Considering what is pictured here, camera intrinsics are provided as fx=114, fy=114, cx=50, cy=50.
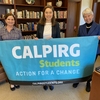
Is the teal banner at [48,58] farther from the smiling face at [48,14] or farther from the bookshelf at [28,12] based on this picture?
the bookshelf at [28,12]

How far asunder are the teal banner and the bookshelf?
1843 millimetres

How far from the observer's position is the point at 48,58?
1.71 meters

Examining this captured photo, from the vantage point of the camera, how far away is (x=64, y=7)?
148 inches

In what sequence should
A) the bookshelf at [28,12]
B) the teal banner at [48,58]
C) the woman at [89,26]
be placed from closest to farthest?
the teal banner at [48,58] < the woman at [89,26] < the bookshelf at [28,12]

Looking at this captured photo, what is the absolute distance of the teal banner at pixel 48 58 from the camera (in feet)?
5.44

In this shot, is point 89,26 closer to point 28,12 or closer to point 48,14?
point 48,14

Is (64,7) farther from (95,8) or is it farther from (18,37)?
(18,37)

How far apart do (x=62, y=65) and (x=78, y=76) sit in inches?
13.6

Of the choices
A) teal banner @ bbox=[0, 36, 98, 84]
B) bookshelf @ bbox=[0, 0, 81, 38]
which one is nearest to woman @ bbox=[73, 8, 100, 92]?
teal banner @ bbox=[0, 36, 98, 84]

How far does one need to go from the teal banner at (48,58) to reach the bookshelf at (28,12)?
184 centimetres

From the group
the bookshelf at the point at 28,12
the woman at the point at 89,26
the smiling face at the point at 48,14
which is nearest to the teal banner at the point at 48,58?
the woman at the point at 89,26

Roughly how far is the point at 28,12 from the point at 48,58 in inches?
86.1

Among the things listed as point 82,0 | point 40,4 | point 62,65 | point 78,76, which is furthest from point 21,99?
point 82,0

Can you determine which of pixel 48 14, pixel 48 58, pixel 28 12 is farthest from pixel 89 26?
pixel 28 12
